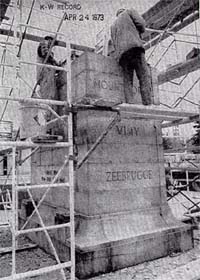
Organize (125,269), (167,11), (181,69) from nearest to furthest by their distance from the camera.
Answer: (125,269), (181,69), (167,11)

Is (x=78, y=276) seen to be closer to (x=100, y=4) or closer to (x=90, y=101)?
(x=90, y=101)

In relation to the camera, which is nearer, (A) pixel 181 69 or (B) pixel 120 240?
(B) pixel 120 240

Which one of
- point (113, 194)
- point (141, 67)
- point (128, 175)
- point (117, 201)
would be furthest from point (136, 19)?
point (117, 201)

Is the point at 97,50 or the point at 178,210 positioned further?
the point at 178,210

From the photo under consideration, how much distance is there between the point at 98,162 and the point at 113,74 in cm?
212

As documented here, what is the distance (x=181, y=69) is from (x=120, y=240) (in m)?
6.19

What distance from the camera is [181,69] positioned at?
9.61 m

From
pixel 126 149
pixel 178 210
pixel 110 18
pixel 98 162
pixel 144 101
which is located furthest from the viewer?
pixel 178 210

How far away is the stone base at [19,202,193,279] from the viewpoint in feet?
18.9

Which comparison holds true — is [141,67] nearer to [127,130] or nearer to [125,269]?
[127,130]

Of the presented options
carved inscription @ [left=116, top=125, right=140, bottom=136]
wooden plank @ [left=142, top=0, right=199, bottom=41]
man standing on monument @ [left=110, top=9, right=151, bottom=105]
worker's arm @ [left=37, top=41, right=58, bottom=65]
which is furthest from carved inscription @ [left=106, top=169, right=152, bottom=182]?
wooden plank @ [left=142, top=0, right=199, bottom=41]

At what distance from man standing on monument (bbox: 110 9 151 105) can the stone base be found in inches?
116

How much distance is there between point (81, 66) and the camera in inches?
257

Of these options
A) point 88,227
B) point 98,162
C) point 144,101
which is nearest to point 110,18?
point 144,101
